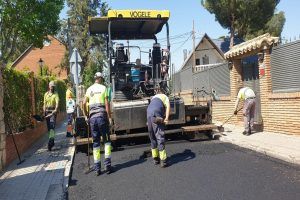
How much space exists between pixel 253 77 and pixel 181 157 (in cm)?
586

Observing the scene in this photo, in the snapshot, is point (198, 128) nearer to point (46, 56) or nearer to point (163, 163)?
point (163, 163)

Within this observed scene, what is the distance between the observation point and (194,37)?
45625 millimetres

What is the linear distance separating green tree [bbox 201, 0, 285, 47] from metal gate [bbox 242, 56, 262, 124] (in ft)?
65.1

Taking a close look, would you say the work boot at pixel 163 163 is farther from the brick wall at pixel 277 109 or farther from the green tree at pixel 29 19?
the green tree at pixel 29 19

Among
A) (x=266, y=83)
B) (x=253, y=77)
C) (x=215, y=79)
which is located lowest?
(x=266, y=83)

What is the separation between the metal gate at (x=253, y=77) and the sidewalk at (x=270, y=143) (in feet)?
2.81

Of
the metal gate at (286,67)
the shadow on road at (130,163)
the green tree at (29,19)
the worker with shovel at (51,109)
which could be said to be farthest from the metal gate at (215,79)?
the shadow on road at (130,163)

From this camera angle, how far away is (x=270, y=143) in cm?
1074

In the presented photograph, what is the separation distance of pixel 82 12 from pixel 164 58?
42.6 meters

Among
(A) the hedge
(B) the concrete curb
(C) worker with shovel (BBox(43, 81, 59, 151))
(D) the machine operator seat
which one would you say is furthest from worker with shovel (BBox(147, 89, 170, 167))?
(C) worker with shovel (BBox(43, 81, 59, 151))

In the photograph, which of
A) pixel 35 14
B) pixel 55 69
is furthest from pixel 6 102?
pixel 55 69

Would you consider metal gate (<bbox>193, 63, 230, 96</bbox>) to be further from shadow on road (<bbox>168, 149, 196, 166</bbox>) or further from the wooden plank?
shadow on road (<bbox>168, 149, 196, 166</bbox>)

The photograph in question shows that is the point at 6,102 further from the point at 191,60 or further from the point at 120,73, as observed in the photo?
the point at 191,60

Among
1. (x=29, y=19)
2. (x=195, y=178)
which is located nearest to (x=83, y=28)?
(x=29, y=19)
